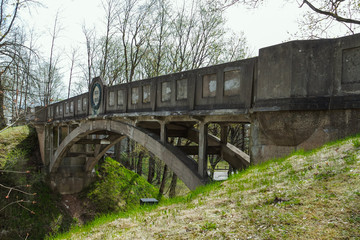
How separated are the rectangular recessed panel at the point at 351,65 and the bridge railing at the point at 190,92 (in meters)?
1.48

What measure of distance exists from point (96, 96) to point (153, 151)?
490 centimetres

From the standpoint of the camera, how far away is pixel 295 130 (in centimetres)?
450

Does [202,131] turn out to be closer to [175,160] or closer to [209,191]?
[175,160]

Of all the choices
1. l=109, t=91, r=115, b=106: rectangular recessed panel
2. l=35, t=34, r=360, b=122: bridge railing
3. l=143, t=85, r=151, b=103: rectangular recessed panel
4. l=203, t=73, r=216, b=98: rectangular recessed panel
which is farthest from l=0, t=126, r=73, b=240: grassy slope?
l=203, t=73, r=216, b=98: rectangular recessed panel

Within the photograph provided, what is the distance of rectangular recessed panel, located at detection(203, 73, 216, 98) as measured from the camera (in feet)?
20.0

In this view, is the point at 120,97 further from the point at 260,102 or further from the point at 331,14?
the point at 331,14

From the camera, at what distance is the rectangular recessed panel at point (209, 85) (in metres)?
6.11

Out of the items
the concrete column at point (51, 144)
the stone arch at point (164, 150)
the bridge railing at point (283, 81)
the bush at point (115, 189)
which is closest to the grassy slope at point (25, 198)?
the concrete column at point (51, 144)

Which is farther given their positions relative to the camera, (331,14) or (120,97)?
(120,97)

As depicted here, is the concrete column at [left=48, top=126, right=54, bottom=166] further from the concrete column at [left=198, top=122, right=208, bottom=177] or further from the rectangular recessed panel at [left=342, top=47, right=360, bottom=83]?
the rectangular recessed panel at [left=342, top=47, right=360, bottom=83]

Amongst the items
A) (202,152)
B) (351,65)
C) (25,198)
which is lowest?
(25,198)

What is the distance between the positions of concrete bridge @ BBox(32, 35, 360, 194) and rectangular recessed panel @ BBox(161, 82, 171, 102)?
26 millimetres

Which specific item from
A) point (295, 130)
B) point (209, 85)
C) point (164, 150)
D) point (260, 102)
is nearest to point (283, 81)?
point (260, 102)

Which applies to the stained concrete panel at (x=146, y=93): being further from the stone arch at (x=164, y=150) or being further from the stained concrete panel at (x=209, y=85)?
the stained concrete panel at (x=209, y=85)
